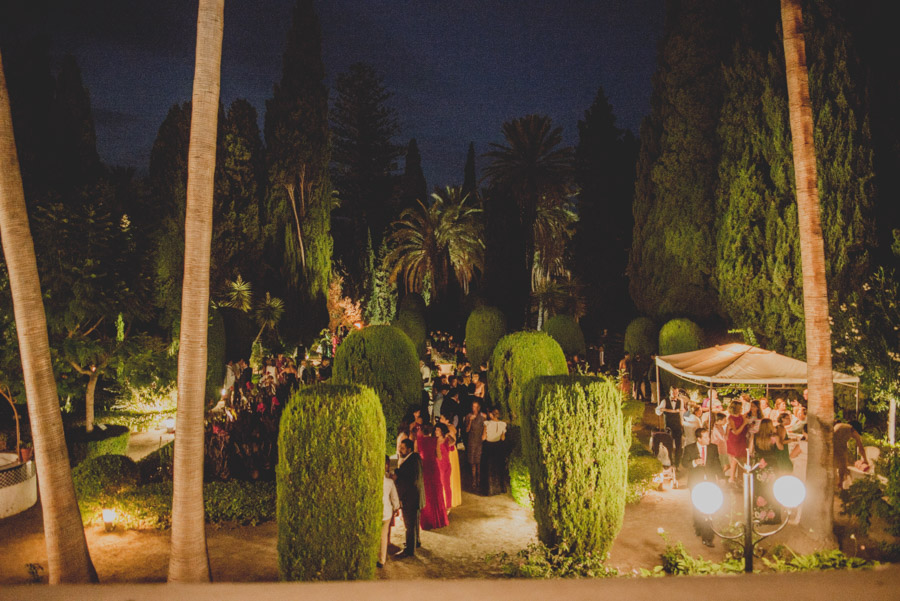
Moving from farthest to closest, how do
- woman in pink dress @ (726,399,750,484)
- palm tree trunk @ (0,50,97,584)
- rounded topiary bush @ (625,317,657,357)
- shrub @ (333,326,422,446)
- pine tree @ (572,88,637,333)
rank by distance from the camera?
pine tree @ (572,88,637,333), rounded topiary bush @ (625,317,657,357), shrub @ (333,326,422,446), woman in pink dress @ (726,399,750,484), palm tree trunk @ (0,50,97,584)

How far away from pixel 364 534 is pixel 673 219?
18104 mm

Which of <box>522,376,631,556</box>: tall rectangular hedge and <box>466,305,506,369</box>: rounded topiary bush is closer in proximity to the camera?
<box>522,376,631,556</box>: tall rectangular hedge

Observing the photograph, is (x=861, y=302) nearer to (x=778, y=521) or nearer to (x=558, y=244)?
(x=778, y=521)

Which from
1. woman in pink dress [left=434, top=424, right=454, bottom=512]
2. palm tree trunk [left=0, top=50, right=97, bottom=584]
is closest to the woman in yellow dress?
woman in pink dress [left=434, top=424, right=454, bottom=512]

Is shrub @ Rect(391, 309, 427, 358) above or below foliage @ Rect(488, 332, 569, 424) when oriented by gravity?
above

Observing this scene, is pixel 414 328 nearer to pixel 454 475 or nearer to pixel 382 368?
pixel 382 368

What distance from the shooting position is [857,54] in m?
12.5

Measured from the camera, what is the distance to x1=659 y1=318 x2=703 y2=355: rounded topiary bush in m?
17.8

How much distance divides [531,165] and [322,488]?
97.9 ft

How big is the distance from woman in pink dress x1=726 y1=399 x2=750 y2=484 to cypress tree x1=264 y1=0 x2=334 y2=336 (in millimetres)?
23230

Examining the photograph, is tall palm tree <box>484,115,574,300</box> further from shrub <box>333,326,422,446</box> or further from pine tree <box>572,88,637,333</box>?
shrub <box>333,326,422,446</box>

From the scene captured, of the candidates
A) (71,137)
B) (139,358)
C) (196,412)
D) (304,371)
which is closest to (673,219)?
(304,371)

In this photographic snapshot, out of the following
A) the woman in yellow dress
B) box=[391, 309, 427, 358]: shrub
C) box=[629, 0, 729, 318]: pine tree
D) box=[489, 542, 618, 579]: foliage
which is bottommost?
box=[489, 542, 618, 579]: foliage

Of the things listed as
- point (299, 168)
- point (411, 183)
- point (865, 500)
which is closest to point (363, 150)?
point (411, 183)
